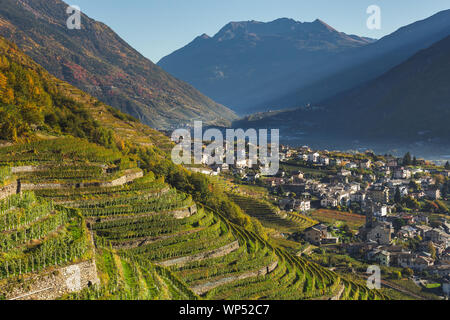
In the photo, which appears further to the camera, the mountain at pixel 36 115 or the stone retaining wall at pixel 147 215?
the mountain at pixel 36 115

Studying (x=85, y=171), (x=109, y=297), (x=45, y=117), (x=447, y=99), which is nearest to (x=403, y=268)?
(x=85, y=171)

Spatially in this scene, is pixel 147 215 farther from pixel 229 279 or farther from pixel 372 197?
pixel 372 197

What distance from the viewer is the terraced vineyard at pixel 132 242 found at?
41.1 ft

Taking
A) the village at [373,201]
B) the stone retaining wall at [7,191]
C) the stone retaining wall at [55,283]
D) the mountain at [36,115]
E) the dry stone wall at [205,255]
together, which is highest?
the mountain at [36,115]

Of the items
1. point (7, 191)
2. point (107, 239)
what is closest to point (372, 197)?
point (107, 239)

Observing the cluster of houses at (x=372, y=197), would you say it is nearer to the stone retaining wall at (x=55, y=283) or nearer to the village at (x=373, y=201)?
the village at (x=373, y=201)

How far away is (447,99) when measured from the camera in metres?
184

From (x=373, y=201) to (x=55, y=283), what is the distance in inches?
2163

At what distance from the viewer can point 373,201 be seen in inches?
2323

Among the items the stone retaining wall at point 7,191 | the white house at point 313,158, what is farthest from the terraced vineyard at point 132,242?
the white house at point 313,158

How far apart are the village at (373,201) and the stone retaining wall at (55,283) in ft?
91.1

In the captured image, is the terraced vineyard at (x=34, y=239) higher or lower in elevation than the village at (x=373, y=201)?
higher

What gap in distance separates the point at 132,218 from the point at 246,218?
18073 millimetres

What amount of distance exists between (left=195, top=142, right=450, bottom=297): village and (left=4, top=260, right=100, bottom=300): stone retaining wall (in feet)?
91.1
